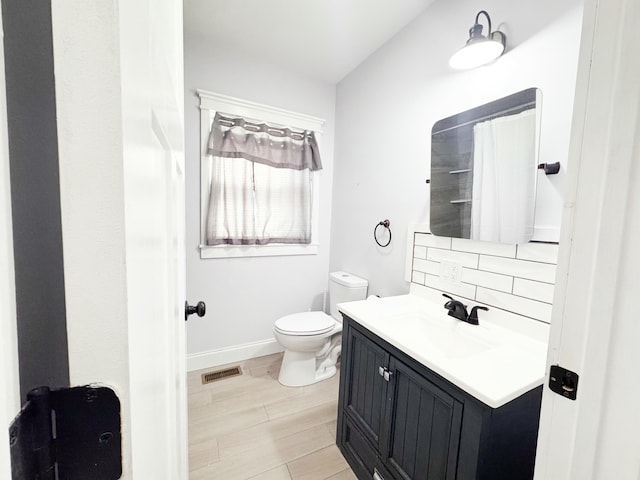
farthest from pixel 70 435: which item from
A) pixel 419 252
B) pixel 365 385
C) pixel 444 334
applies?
pixel 419 252

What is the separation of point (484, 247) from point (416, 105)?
983mm

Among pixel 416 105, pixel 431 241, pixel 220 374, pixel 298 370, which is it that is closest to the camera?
pixel 431 241

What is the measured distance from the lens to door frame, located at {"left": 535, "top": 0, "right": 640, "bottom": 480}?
20.2 inches

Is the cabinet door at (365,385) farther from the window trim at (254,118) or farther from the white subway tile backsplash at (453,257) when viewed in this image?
the window trim at (254,118)

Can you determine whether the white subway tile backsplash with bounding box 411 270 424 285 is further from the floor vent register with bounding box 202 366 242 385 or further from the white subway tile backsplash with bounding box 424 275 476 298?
the floor vent register with bounding box 202 366 242 385

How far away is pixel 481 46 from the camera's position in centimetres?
120

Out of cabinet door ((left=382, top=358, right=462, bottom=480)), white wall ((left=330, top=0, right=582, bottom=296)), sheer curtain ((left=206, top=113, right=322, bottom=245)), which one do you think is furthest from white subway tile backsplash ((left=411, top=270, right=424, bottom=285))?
sheer curtain ((left=206, top=113, right=322, bottom=245))

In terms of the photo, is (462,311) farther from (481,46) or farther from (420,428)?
(481,46)

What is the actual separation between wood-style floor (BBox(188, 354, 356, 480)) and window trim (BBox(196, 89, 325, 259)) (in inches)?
38.2

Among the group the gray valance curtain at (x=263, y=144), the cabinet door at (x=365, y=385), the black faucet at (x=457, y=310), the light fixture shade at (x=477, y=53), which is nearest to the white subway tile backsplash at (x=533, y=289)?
the black faucet at (x=457, y=310)

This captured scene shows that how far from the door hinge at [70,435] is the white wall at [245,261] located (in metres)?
1.99

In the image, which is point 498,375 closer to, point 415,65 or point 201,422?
point 201,422

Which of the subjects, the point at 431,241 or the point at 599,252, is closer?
the point at 599,252

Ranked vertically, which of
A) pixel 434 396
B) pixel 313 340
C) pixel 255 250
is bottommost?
pixel 313 340
